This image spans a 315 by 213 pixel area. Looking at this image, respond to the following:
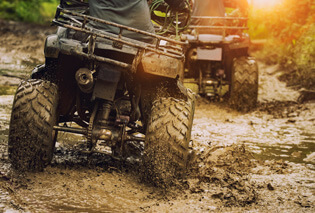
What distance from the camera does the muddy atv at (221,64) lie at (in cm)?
870

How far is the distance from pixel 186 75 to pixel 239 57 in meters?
1.09

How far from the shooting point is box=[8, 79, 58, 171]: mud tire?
13.3 feet

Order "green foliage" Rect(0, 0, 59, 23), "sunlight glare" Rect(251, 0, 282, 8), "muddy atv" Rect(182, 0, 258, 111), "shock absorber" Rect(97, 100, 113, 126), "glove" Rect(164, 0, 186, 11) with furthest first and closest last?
1. "green foliage" Rect(0, 0, 59, 23)
2. "sunlight glare" Rect(251, 0, 282, 8)
3. "muddy atv" Rect(182, 0, 258, 111)
4. "glove" Rect(164, 0, 186, 11)
5. "shock absorber" Rect(97, 100, 113, 126)

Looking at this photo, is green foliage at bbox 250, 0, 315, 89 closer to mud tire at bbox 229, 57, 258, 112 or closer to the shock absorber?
mud tire at bbox 229, 57, 258, 112

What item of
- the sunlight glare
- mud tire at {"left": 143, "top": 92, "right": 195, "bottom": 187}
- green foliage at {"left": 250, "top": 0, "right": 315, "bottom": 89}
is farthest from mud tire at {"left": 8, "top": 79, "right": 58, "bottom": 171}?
the sunlight glare

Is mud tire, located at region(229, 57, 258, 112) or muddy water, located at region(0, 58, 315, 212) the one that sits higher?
mud tire, located at region(229, 57, 258, 112)

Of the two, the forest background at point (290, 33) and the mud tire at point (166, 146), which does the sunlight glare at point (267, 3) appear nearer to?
the forest background at point (290, 33)

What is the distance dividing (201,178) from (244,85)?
4.57 m

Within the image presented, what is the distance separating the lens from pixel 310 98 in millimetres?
9383

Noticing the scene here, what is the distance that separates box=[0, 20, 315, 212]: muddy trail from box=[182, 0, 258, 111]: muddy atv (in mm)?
1217

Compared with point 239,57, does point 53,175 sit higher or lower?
lower

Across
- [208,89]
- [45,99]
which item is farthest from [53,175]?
[208,89]

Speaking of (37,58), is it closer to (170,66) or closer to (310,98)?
(310,98)

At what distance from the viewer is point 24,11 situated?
16266 millimetres
